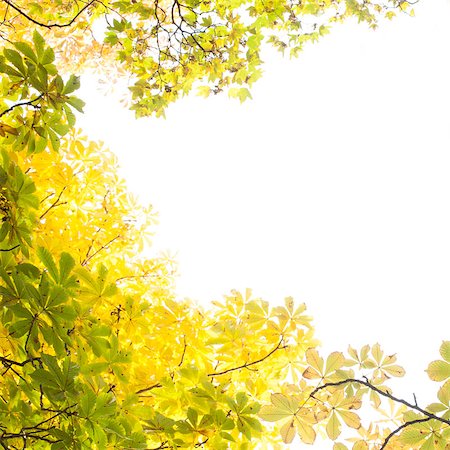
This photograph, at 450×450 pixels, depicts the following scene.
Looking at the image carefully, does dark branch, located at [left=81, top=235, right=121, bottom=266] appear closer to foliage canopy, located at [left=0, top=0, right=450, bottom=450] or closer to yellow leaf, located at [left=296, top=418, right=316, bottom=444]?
foliage canopy, located at [left=0, top=0, right=450, bottom=450]

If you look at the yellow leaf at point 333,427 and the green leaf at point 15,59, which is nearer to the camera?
the green leaf at point 15,59

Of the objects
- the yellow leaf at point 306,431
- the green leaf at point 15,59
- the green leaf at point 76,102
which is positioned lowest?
the yellow leaf at point 306,431

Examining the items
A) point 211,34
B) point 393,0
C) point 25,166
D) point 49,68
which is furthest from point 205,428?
point 393,0

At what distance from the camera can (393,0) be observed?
3.45m

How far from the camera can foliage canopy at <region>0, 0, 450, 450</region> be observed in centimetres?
115

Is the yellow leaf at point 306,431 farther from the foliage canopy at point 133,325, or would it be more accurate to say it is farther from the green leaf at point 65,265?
the green leaf at point 65,265

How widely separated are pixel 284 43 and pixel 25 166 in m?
2.15

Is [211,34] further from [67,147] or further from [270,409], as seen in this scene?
[270,409]

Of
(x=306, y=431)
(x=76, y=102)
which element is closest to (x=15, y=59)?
(x=76, y=102)

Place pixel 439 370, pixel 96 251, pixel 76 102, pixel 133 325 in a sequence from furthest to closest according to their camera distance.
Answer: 1. pixel 96 251
2. pixel 133 325
3. pixel 76 102
4. pixel 439 370

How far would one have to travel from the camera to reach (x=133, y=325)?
6.17 ft

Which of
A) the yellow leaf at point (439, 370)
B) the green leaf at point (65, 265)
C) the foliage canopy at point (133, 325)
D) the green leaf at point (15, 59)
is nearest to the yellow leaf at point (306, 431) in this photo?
the foliage canopy at point (133, 325)

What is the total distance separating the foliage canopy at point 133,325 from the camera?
115 centimetres

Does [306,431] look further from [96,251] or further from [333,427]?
[96,251]
